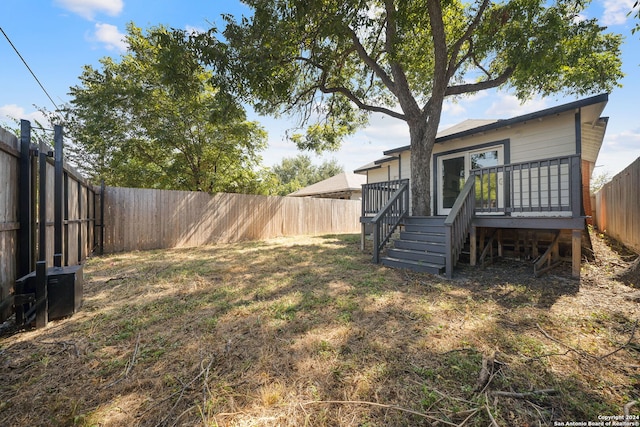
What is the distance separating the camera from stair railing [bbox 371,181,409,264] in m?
5.70

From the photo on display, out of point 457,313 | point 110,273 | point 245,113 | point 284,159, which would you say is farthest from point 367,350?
point 284,159

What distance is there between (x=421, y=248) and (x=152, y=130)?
10.1 m

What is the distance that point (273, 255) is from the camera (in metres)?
6.84

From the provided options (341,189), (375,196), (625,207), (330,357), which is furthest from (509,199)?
(341,189)

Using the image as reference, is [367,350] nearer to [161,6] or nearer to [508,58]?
[508,58]

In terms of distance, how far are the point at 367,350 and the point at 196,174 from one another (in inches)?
424

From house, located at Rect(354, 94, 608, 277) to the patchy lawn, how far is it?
3.53 ft

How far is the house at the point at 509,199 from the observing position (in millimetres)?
4590

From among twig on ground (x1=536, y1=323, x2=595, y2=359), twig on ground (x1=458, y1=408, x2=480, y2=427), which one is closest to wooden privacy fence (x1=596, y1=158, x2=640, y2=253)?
twig on ground (x1=536, y1=323, x2=595, y2=359)

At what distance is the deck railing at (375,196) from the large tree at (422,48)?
87 cm

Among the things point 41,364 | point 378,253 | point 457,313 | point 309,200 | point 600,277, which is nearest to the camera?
point 41,364

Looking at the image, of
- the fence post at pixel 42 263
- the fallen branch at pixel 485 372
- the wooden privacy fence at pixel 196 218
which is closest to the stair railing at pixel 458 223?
the fallen branch at pixel 485 372

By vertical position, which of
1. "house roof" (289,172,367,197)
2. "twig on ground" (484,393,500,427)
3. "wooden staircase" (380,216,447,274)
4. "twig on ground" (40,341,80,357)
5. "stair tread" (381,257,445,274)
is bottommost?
"twig on ground" (484,393,500,427)

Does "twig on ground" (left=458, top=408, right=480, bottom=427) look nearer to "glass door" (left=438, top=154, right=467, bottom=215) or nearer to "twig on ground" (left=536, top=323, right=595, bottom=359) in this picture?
"twig on ground" (left=536, top=323, right=595, bottom=359)
